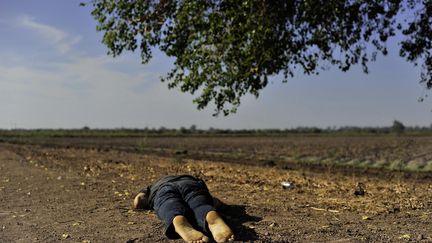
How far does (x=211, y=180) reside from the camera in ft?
42.5

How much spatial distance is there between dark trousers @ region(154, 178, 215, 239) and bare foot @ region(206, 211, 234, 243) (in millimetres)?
127

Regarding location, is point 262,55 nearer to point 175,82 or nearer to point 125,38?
point 175,82

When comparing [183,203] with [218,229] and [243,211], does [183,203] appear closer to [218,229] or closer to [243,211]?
[218,229]

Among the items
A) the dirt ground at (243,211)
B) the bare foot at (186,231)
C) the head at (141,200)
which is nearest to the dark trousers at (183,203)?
the bare foot at (186,231)

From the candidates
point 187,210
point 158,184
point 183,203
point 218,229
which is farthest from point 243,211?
point 218,229

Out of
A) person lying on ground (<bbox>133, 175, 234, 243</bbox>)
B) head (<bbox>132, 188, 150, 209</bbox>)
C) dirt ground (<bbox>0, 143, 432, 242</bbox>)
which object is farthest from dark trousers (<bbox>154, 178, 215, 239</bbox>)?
head (<bbox>132, 188, 150, 209</bbox>)

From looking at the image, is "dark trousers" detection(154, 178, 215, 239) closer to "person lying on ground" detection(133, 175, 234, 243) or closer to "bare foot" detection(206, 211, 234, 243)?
"person lying on ground" detection(133, 175, 234, 243)

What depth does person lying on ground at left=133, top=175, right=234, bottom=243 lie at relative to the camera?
20.4 feet

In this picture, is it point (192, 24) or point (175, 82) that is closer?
point (192, 24)

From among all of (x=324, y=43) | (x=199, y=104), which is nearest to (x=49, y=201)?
(x=199, y=104)

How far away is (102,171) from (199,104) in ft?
11.4

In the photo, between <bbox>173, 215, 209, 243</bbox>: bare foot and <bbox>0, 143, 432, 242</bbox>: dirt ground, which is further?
<bbox>0, 143, 432, 242</bbox>: dirt ground

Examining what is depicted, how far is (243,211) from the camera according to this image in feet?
27.3

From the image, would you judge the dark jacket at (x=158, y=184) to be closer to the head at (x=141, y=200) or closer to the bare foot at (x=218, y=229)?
the head at (x=141, y=200)
